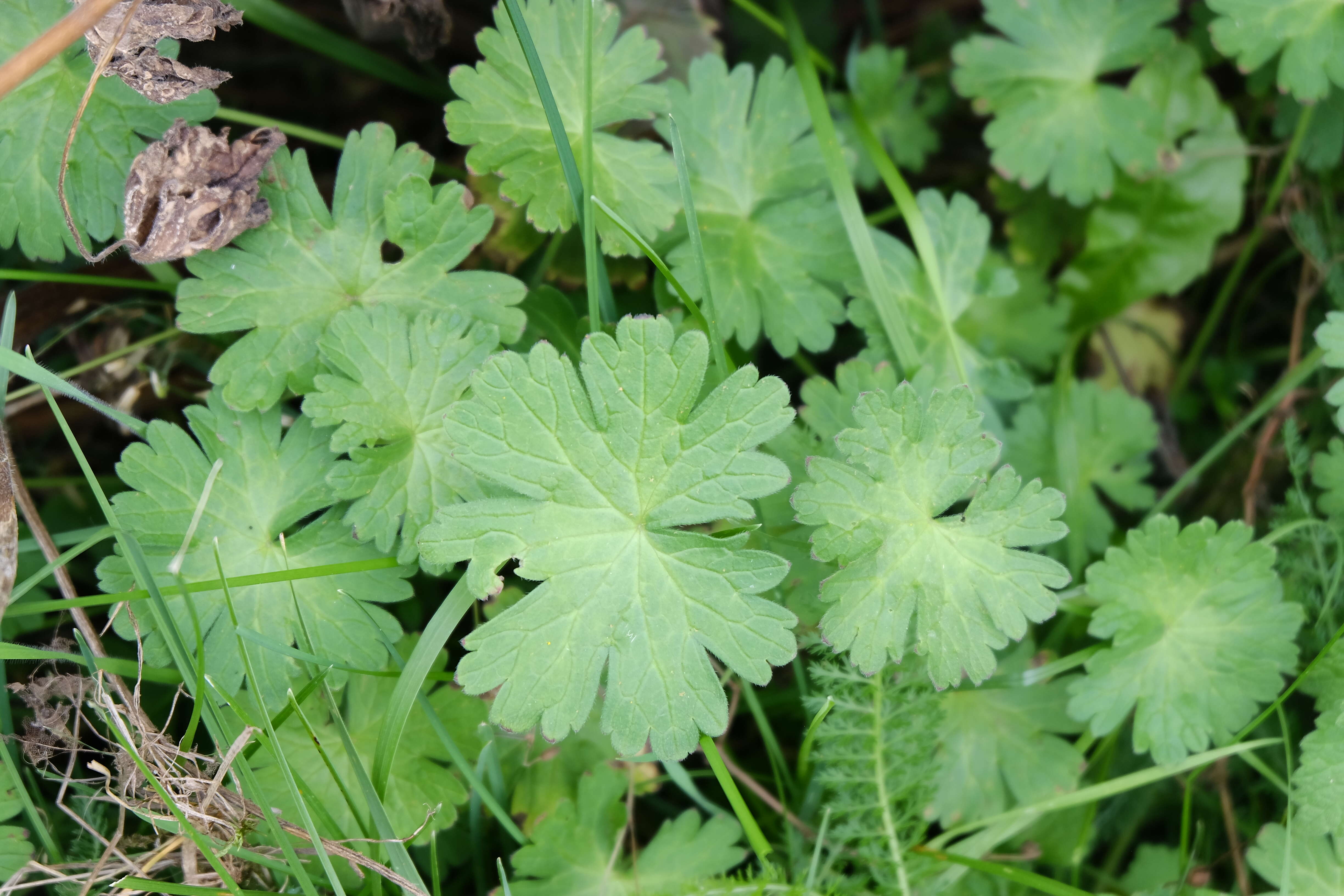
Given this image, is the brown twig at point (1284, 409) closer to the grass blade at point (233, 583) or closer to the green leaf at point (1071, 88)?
the green leaf at point (1071, 88)

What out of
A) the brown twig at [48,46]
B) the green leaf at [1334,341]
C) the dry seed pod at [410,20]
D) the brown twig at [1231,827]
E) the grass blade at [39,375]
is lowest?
the brown twig at [1231,827]

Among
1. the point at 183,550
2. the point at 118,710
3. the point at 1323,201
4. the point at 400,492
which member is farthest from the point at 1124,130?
the point at 118,710

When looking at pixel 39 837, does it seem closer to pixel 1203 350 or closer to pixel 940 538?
pixel 940 538

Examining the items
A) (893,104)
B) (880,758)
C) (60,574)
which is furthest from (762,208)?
(60,574)

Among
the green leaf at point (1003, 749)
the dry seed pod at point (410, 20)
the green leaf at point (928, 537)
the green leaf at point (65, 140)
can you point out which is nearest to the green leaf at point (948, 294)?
the green leaf at point (928, 537)

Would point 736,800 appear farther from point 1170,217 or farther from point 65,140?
point 1170,217

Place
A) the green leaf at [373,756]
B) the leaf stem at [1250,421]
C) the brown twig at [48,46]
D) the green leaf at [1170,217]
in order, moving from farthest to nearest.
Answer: the green leaf at [1170,217] → the leaf stem at [1250,421] → the green leaf at [373,756] → the brown twig at [48,46]
